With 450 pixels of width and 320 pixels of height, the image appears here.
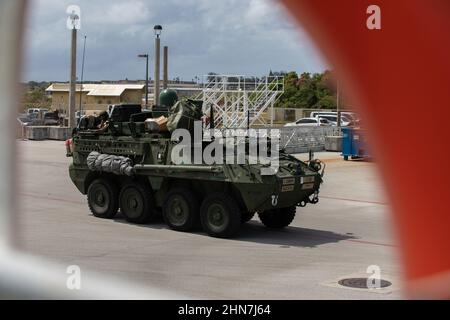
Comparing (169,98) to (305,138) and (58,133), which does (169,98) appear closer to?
(305,138)

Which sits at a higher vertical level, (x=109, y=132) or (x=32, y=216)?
(x=109, y=132)

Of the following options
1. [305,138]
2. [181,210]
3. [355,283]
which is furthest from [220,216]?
[305,138]

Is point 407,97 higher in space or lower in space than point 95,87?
lower

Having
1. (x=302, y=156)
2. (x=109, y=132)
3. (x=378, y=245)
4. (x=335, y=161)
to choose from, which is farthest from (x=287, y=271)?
(x=302, y=156)

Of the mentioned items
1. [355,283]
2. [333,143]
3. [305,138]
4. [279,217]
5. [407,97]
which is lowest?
[355,283]

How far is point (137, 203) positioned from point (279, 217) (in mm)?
1940

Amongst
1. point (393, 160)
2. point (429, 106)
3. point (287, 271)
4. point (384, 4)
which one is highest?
point (384, 4)

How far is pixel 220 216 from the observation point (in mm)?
8016

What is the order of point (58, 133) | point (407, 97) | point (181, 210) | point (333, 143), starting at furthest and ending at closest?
point (58, 133)
point (333, 143)
point (181, 210)
point (407, 97)

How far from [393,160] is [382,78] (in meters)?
0.15

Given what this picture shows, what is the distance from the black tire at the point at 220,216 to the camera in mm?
7906

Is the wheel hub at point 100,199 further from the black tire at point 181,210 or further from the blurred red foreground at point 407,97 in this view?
the blurred red foreground at point 407,97

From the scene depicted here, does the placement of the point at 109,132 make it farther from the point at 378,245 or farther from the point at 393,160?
the point at 393,160
